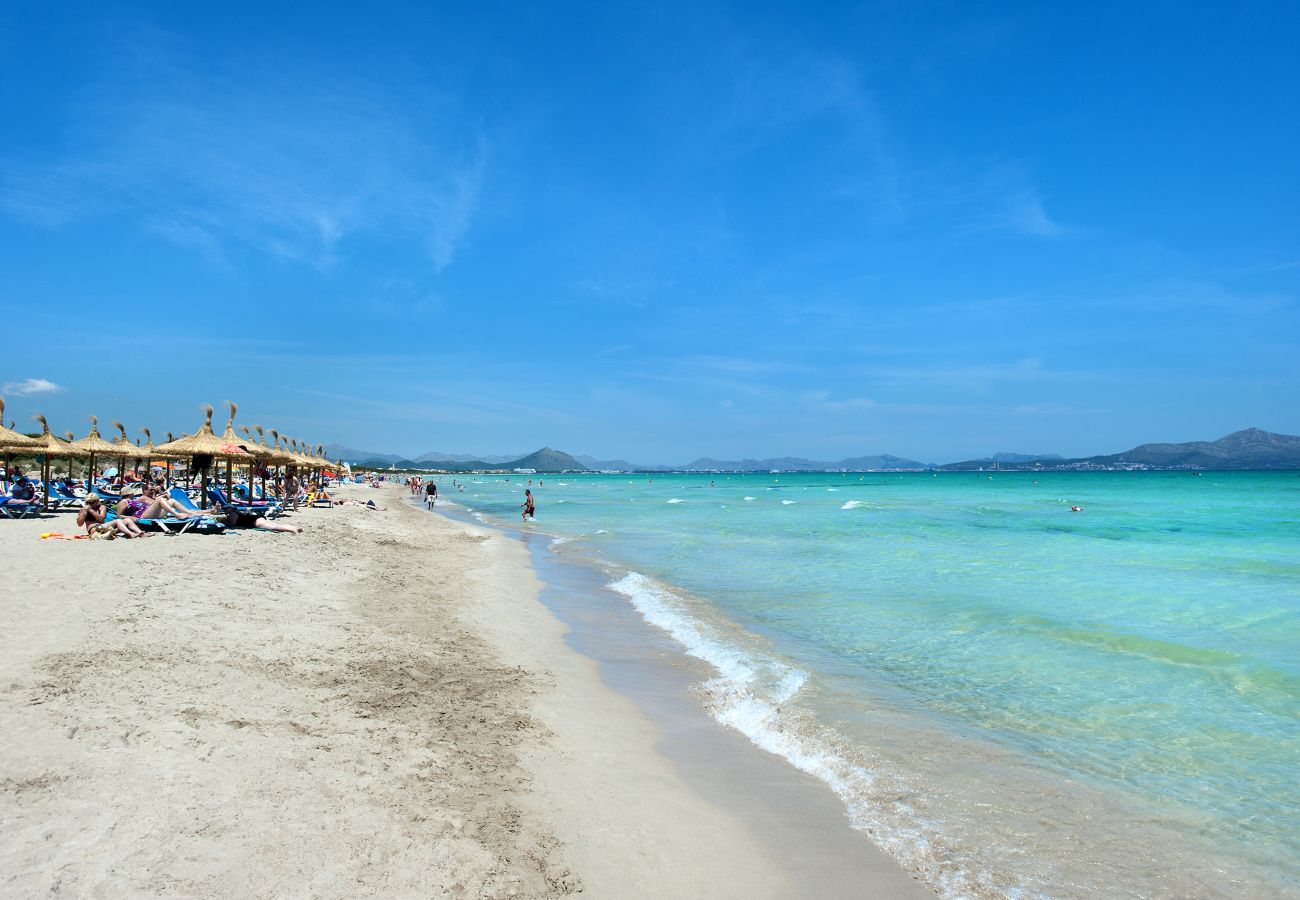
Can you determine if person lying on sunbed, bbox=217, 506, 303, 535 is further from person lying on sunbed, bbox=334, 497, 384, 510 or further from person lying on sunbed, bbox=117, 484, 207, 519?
person lying on sunbed, bbox=334, 497, 384, 510

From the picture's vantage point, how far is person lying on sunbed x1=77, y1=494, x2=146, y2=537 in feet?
44.8

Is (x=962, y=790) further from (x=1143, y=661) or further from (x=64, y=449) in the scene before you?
(x=64, y=449)

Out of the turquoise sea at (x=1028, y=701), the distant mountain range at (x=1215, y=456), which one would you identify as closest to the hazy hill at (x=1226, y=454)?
the distant mountain range at (x=1215, y=456)

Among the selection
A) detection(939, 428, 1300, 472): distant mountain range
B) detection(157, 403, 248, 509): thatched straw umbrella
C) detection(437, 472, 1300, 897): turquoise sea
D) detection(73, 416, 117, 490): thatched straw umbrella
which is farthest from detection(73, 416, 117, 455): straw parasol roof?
detection(939, 428, 1300, 472): distant mountain range

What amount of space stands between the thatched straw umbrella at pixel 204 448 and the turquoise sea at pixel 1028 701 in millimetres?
9802

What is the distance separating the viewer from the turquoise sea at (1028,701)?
3984 mm

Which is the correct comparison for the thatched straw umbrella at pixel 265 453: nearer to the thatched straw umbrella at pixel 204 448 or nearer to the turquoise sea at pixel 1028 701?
the thatched straw umbrella at pixel 204 448

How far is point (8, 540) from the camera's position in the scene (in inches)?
489

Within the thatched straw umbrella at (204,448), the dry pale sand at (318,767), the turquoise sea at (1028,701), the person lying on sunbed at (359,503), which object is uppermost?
the thatched straw umbrella at (204,448)

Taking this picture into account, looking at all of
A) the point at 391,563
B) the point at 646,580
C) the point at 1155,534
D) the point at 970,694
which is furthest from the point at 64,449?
the point at 1155,534

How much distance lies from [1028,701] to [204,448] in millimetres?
18401

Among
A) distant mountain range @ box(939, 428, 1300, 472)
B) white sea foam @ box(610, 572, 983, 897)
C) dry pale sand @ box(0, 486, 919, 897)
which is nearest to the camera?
dry pale sand @ box(0, 486, 919, 897)

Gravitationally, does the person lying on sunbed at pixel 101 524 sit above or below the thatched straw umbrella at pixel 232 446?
below

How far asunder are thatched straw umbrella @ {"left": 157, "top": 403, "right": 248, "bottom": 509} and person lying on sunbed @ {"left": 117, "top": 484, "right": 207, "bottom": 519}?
2.04 m
